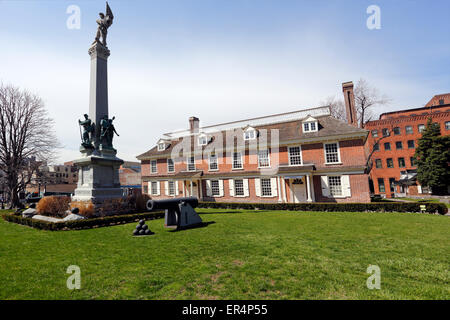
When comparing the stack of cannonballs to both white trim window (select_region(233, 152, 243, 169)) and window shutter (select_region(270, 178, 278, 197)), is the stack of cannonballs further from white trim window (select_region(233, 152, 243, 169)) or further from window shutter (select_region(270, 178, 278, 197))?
white trim window (select_region(233, 152, 243, 169))

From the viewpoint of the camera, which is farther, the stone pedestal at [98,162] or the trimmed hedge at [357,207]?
the trimmed hedge at [357,207]

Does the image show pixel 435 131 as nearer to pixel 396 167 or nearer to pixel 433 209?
pixel 396 167

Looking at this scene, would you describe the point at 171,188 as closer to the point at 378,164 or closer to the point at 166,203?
the point at 166,203

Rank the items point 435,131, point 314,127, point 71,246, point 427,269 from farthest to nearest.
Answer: point 435,131 → point 314,127 → point 71,246 → point 427,269

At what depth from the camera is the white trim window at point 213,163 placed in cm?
2615

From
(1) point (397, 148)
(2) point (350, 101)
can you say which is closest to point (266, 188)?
(2) point (350, 101)

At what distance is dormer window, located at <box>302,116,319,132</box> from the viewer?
21.7 metres

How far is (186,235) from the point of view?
8758 mm

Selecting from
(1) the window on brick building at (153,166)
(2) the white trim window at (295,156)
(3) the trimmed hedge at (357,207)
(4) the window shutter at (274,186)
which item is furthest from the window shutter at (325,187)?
(1) the window on brick building at (153,166)

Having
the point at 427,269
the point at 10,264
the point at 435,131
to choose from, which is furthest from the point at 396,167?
the point at 10,264

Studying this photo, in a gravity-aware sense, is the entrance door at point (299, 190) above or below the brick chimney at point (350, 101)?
below

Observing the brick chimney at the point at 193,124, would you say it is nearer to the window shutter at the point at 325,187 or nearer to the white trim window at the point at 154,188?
the white trim window at the point at 154,188
